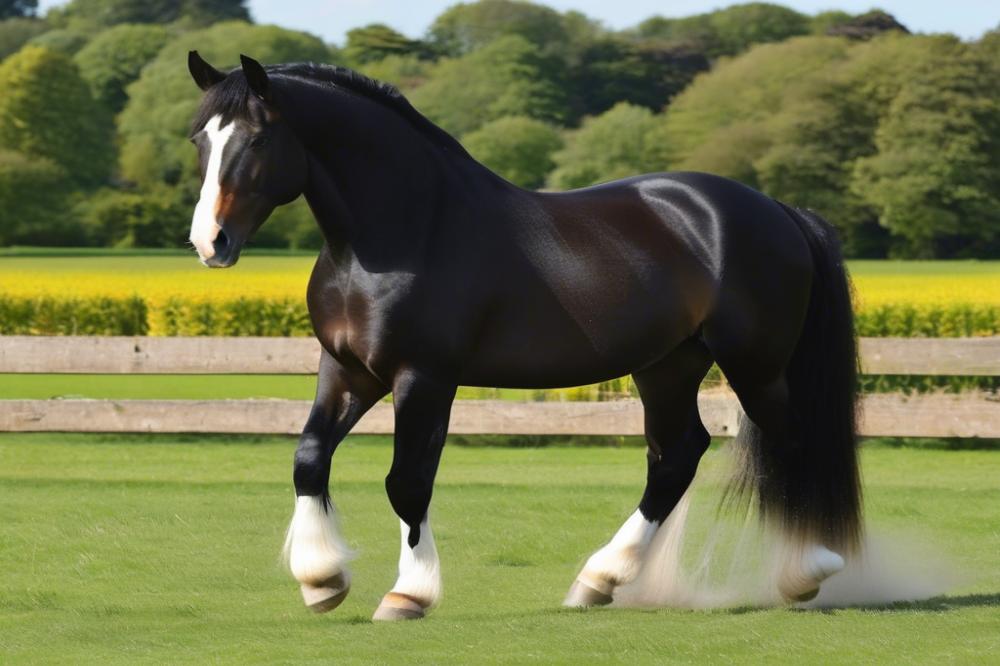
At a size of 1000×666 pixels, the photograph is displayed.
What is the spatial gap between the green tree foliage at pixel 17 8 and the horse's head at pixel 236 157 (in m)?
142

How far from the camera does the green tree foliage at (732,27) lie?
99375mm

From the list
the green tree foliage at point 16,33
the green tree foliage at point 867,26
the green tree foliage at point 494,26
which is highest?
the green tree foliage at point 867,26

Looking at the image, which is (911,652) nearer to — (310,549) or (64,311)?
(310,549)

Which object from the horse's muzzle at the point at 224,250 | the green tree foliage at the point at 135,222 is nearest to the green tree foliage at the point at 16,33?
the green tree foliage at the point at 135,222

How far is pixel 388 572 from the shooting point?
5.92 metres

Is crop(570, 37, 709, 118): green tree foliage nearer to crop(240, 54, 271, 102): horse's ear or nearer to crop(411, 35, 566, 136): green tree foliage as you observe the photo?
crop(411, 35, 566, 136): green tree foliage

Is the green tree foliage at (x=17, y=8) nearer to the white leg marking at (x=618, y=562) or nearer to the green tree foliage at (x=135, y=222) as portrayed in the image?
the green tree foliage at (x=135, y=222)

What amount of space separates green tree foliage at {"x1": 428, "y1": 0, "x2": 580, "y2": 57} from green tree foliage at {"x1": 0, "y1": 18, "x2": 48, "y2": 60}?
100 ft

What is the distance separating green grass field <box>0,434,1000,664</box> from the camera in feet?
14.0

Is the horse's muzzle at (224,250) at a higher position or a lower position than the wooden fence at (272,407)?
higher

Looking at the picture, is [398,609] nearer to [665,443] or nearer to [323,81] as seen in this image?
[665,443]

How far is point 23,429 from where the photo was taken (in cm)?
948

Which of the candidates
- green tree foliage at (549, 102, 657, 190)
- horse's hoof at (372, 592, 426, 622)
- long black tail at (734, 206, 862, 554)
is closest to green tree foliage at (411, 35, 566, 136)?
green tree foliage at (549, 102, 657, 190)

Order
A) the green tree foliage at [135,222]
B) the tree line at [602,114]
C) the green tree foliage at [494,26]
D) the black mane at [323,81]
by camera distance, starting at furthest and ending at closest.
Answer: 1. the green tree foliage at [494,26]
2. the green tree foliage at [135,222]
3. the tree line at [602,114]
4. the black mane at [323,81]
